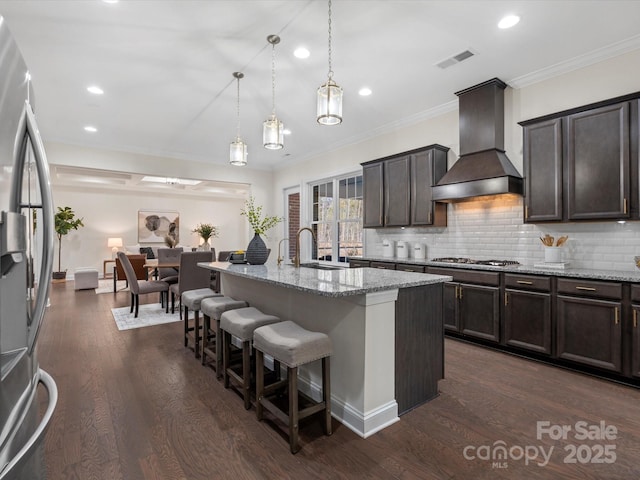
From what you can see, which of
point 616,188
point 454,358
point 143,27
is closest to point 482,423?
point 454,358

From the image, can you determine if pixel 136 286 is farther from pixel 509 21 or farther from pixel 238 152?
pixel 509 21

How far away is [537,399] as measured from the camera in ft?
8.05

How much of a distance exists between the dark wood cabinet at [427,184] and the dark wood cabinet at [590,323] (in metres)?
1.74

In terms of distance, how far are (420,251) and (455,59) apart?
2.45 metres

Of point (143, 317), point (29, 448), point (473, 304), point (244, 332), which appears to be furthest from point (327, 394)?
point (143, 317)

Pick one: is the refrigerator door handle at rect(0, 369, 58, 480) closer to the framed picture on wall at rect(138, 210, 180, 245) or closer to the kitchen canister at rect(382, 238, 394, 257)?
the kitchen canister at rect(382, 238, 394, 257)

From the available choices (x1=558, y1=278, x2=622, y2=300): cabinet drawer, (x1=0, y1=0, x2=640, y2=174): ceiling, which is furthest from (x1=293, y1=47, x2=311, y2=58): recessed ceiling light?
(x1=558, y1=278, x2=622, y2=300): cabinet drawer

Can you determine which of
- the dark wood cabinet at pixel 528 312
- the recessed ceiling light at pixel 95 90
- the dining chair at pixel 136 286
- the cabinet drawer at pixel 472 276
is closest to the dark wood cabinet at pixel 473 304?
the cabinet drawer at pixel 472 276

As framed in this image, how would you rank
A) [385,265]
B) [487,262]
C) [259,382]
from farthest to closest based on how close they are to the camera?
[385,265] < [487,262] < [259,382]

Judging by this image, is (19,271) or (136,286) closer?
(19,271)

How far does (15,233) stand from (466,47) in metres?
3.71

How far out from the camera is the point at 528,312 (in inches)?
126

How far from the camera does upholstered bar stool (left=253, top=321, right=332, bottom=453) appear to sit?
187 cm

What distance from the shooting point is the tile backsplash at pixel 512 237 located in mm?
3156
